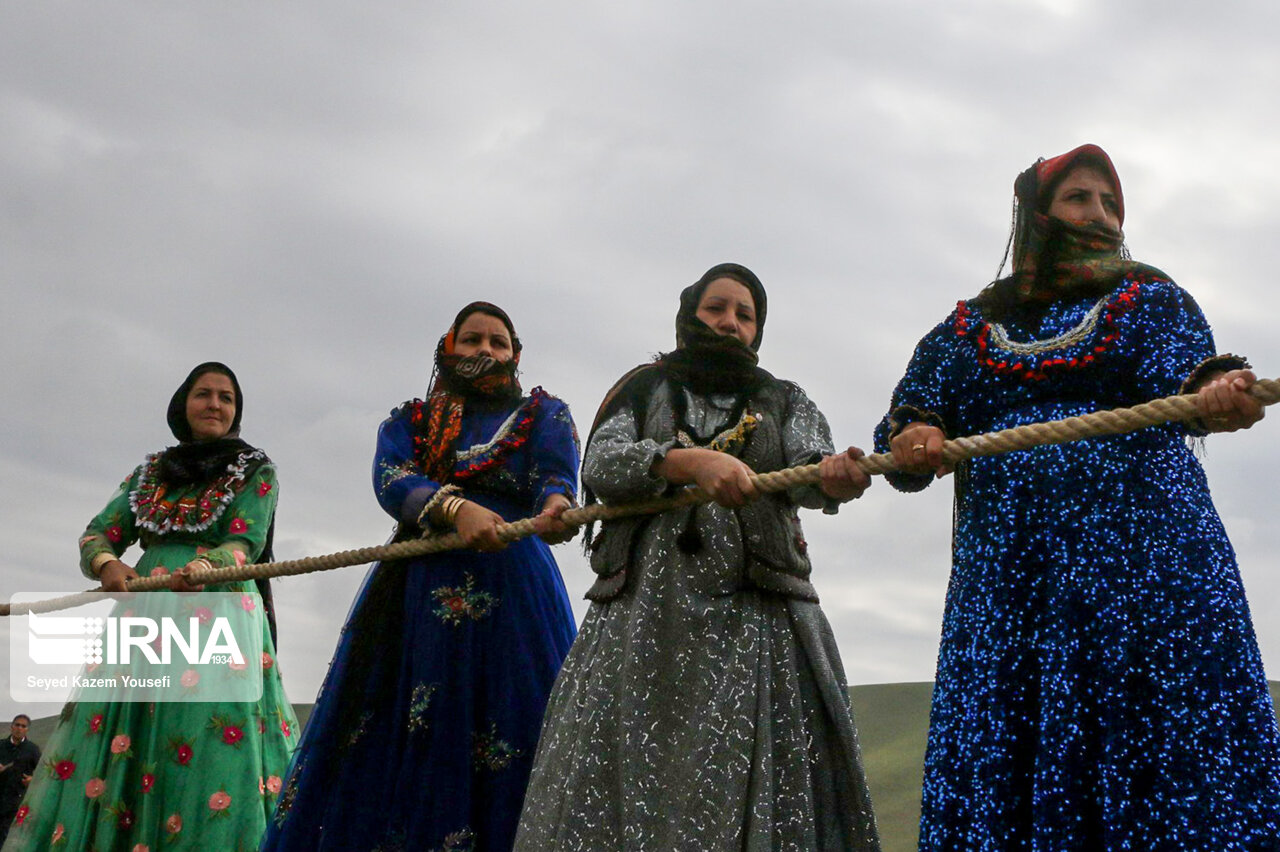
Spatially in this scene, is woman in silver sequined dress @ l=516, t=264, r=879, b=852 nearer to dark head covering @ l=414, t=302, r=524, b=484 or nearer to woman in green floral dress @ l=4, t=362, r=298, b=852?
dark head covering @ l=414, t=302, r=524, b=484

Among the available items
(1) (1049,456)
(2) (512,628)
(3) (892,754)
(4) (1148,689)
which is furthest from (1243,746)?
(3) (892,754)

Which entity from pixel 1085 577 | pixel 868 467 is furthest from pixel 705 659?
pixel 1085 577

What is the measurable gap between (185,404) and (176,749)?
1.44 m

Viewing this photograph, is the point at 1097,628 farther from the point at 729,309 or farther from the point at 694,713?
the point at 729,309

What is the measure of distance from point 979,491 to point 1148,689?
1.78 feet

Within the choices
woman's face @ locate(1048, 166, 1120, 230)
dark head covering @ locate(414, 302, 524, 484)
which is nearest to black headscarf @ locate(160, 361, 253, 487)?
dark head covering @ locate(414, 302, 524, 484)

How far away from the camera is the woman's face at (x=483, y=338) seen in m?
4.32

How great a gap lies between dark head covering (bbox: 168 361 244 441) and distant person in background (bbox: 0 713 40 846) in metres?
5.77

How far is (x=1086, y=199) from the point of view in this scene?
2865 millimetres

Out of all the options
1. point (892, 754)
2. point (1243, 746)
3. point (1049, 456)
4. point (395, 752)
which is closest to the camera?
point (1243, 746)

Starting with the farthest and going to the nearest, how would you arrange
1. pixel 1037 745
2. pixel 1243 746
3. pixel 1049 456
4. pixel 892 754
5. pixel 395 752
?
pixel 892 754 → pixel 395 752 → pixel 1049 456 → pixel 1037 745 → pixel 1243 746

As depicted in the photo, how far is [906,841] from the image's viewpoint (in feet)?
46.7

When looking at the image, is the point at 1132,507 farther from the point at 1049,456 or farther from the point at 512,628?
the point at 512,628

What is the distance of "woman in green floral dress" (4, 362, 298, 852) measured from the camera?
4547 millimetres
